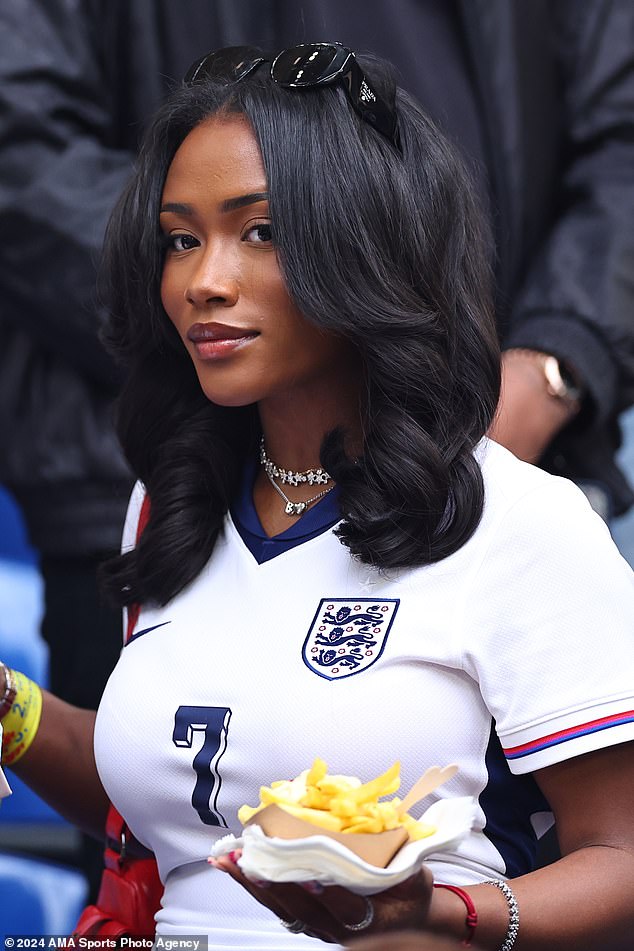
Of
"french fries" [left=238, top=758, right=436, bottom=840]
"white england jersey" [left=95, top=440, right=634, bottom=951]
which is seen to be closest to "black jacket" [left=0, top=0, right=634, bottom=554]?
"white england jersey" [left=95, top=440, right=634, bottom=951]

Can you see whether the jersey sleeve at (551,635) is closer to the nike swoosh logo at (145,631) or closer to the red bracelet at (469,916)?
the red bracelet at (469,916)

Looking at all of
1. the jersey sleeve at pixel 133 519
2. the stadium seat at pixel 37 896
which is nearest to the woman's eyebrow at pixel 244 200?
the jersey sleeve at pixel 133 519

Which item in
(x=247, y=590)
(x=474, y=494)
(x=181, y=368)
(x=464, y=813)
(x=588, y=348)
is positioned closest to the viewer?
(x=464, y=813)

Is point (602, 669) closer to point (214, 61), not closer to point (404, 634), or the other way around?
point (404, 634)

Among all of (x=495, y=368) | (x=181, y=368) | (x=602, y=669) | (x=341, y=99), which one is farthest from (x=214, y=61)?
(x=602, y=669)

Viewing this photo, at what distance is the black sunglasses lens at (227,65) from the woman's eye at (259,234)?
0.94ft

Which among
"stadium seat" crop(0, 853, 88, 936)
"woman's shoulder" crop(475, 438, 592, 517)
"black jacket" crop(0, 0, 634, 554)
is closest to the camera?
"woman's shoulder" crop(475, 438, 592, 517)

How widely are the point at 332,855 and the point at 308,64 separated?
120 cm

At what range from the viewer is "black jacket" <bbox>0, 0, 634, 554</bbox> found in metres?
3.07

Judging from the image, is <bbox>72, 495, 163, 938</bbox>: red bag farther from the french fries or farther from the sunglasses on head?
the sunglasses on head

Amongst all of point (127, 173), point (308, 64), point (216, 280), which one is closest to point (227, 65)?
point (308, 64)

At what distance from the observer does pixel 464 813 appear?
1587mm

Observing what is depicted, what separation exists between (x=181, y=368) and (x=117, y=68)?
1138mm

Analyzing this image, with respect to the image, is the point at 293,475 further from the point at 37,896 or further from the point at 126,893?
the point at 37,896
